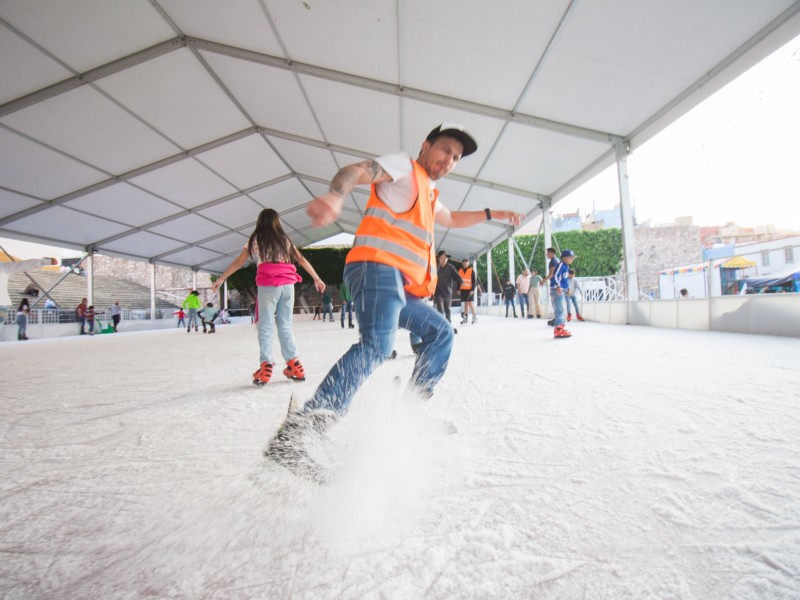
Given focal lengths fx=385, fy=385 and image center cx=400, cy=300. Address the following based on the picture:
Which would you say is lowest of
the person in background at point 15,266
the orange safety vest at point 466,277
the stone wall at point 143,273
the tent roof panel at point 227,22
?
the orange safety vest at point 466,277

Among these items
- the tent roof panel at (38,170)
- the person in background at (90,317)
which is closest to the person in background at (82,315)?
the person in background at (90,317)

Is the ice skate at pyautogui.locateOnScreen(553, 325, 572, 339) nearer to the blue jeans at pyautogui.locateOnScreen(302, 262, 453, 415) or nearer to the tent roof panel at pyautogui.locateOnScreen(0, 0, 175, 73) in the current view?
the blue jeans at pyautogui.locateOnScreen(302, 262, 453, 415)

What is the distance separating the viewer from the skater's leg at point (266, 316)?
2.77 m

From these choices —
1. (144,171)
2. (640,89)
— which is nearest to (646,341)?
(640,89)

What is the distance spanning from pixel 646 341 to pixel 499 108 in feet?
14.7

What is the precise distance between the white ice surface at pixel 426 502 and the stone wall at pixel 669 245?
96.7 ft

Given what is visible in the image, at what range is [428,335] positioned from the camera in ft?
5.60

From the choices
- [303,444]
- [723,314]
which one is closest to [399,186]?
[303,444]

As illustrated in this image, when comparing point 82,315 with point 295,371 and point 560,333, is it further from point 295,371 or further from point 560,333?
point 560,333

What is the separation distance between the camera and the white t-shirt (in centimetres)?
139

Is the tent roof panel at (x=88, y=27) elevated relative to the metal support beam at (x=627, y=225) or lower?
elevated

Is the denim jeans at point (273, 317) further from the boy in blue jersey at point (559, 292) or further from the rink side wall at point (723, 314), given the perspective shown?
the rink side wall at point (723, 314)

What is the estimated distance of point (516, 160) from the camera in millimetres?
8406

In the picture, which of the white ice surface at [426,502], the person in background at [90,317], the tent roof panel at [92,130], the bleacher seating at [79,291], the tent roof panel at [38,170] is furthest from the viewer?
the bleacher seating at [79,291]
